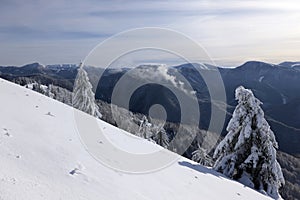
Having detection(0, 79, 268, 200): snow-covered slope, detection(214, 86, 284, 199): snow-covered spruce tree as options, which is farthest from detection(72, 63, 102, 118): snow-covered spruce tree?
detection(0, 79, 268, 200): snow-covered slope

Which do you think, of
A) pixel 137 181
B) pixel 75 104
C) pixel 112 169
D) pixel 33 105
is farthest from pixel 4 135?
pixel 75 104

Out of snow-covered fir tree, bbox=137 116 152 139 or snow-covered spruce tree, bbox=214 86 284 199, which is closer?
snow-covered spruce tree, bbox=214 86 284 199

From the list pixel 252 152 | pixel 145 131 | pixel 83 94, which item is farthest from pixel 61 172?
pixel 145 131

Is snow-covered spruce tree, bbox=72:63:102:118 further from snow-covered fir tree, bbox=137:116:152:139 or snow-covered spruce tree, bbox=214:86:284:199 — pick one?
snow-covered spruce tree, bbox=214:86:284:199

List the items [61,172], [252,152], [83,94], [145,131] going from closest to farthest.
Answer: [61,172] < [252,152] < [83,94] < [145,131]

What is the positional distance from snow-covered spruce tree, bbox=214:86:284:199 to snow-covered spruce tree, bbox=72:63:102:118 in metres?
20.3

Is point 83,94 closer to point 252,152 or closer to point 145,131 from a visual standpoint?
point 145,131

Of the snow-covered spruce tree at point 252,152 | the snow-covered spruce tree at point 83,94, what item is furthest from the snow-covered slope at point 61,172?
the snow-covered spruce tree at point 83,94

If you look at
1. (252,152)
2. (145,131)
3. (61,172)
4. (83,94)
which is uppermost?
(61,172)

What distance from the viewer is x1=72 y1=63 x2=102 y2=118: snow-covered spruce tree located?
109 ft

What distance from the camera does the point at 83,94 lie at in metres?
33.7

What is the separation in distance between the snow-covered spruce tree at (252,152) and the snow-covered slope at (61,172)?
612 centimetres

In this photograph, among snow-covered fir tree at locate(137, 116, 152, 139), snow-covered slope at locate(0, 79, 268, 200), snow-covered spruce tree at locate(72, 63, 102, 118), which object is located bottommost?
snow-covered fir tree at locate(137, 116, 152, 139)

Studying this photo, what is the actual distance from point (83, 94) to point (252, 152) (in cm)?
2247
